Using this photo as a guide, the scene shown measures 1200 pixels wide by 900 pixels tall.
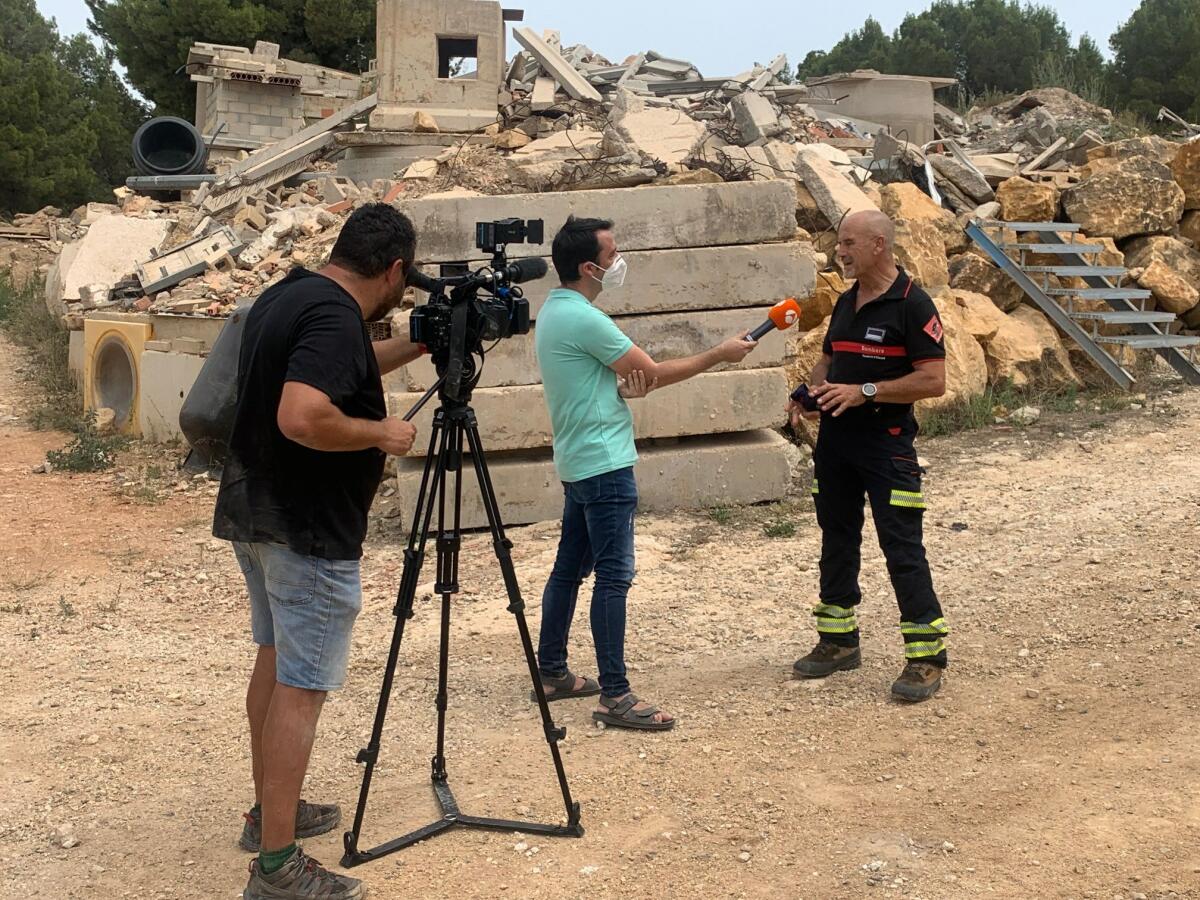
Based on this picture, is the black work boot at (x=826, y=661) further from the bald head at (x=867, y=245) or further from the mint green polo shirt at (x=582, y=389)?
the bald head at (x=867, y=245)

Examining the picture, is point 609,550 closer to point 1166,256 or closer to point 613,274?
point 613,274

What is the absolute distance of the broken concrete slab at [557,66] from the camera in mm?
14273

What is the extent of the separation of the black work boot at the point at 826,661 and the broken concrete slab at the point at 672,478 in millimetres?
2846

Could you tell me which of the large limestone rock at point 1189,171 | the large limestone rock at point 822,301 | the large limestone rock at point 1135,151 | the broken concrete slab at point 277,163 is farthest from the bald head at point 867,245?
the broken concrete slab at point 277,163

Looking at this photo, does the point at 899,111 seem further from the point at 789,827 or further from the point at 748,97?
the point at 789,827

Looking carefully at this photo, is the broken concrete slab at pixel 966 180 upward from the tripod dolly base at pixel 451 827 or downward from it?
upward

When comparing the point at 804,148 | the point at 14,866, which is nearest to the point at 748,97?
the point at 804,148

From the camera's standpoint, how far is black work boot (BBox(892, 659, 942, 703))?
4770 mm

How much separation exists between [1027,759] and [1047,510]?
3571mm

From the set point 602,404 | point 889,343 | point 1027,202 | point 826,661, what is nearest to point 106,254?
point 1027,202

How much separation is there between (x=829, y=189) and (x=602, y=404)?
6.06 m

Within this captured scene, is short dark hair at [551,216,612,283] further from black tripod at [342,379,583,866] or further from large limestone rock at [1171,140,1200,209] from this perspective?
large limestone rock at [1171,140,1200,209]

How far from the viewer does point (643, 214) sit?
7.75m

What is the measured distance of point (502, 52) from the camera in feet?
49.8
